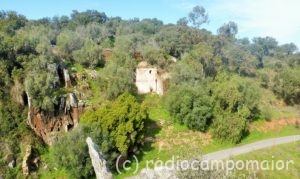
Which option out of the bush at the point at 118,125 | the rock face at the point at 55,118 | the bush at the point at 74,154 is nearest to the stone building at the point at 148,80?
the rock face at the point at 55,118

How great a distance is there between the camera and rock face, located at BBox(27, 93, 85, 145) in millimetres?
49844

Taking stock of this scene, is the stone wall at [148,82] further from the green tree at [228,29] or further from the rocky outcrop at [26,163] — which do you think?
the green tree at [228,29]

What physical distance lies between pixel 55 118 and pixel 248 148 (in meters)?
25.7

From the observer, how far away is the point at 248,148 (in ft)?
171

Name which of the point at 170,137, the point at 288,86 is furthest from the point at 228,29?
the point at 170,137

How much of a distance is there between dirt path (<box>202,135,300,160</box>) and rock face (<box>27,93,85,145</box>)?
59.5 ft

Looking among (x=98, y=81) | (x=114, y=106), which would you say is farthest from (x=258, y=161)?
(x=98, y=81)

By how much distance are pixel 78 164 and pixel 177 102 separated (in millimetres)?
17820

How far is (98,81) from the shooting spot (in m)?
59.9

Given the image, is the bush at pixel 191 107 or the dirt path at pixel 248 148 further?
the bush at pixel 191 107

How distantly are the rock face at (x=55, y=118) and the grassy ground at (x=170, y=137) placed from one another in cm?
1014

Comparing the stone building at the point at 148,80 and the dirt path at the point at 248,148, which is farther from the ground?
the stone building at the point at 148,80

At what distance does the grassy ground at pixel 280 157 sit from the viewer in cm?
4589

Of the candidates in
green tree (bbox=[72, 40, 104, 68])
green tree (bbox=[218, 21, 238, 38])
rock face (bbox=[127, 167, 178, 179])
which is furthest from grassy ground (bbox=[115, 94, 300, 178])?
green tree (bbox=[218, 21, 238, 38])
